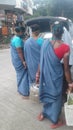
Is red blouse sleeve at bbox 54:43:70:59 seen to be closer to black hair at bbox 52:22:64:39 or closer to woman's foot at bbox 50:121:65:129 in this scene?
black hair at bbox 52:22:64:39

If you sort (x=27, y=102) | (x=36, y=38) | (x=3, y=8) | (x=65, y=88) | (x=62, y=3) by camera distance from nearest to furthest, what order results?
(x=65, y=88) < (x=36, y=38) < (x=27, y=102) < (x=3, y=8) < (x=62, y=3)

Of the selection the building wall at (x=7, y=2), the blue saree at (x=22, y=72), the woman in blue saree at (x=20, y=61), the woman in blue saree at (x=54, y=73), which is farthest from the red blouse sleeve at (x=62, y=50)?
the building wall at (x=7, y=2)

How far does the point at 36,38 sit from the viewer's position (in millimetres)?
6312

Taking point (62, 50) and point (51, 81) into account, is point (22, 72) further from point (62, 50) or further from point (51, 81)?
point (62, 50)

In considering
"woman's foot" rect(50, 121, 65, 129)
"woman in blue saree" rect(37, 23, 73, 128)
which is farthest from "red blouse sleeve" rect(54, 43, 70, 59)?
"woman's foot" rect(50, 121, 65, 129)

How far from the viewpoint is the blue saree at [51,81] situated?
5.20 meters

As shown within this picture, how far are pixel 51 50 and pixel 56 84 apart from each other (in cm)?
57

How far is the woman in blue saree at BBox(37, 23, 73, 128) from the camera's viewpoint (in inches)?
202

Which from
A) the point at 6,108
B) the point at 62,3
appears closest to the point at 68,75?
the point at 6,108

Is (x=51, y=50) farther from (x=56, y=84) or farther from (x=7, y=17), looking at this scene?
(x=7, y=17)

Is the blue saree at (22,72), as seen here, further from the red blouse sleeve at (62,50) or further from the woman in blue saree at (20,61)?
the red blouse sleeve at (62,50)

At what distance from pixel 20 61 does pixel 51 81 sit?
204 cm

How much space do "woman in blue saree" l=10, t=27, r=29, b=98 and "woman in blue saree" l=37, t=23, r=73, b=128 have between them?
5.60 feet

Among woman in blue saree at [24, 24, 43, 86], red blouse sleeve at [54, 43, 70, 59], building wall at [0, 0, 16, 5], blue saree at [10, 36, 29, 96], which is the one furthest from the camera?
building wall at [0, 0, 16, 5]
